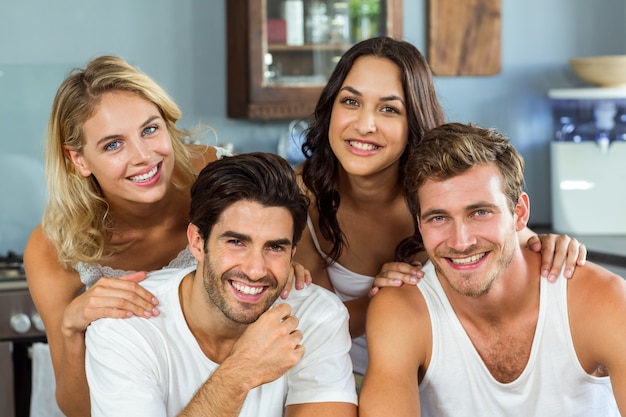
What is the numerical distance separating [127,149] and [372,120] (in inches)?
22.5

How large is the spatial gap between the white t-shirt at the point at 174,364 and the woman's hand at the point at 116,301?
2cm

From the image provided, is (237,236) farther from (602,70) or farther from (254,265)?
(602,70)

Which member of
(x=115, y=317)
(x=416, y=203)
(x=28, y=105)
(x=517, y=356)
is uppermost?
(x=28, y=105)

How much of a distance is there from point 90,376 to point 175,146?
26.2 inches

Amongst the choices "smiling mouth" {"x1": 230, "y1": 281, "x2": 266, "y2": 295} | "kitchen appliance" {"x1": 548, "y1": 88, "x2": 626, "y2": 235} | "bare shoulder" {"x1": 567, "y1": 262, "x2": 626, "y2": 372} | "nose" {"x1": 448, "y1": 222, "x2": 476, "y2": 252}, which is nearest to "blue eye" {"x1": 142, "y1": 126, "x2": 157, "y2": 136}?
"smiling mouth" {"x1": 230, "y1": 281, "x2": 266, "y2": 295}

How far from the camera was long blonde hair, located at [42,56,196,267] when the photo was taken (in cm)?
214

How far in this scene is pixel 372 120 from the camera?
7.15ft

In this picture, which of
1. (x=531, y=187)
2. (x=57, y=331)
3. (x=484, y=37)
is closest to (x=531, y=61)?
(x=484, y=37)

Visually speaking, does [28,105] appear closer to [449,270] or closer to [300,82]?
[300,82]

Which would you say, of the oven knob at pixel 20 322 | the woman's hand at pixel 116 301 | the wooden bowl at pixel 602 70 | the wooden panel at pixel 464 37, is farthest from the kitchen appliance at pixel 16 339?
the wooden bowl at pixel 602 70

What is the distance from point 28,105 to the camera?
3.45 m

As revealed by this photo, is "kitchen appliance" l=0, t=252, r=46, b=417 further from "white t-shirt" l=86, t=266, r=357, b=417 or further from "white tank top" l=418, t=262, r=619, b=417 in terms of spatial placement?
"white tank top" l=418, t=262, r=619, b=417

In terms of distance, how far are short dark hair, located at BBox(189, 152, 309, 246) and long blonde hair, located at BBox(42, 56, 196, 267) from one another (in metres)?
0.36

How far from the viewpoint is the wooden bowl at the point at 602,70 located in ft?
11.8
